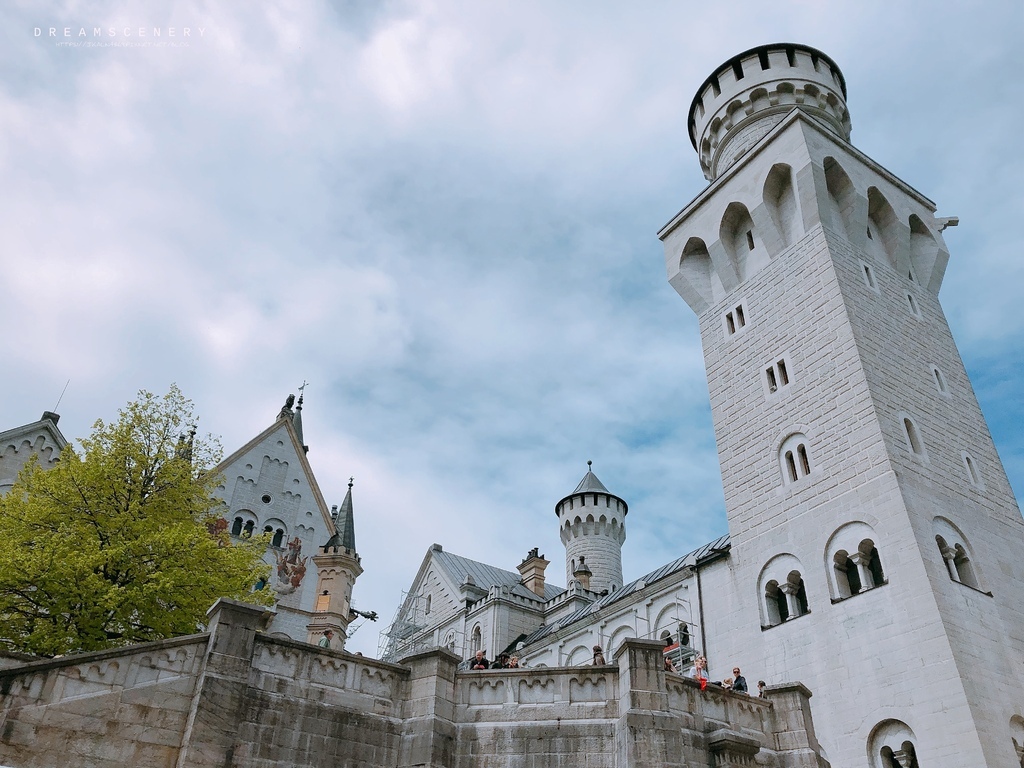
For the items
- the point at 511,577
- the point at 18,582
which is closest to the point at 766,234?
the point at 18,582

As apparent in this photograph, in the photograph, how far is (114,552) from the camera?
17656 millimetres

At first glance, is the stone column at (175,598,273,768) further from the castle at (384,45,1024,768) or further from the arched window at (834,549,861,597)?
→ the arched window at (834,549,861,597)

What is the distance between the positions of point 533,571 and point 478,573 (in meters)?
3.82

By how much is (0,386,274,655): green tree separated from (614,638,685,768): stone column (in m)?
10.3

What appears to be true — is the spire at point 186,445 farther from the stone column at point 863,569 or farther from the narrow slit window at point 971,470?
the narrow slit window at point 971,470

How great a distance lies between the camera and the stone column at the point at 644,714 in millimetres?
13602

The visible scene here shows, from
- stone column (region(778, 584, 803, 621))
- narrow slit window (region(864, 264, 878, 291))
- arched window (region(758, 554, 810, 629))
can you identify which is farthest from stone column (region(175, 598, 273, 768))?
narrow slit window (region(864, 264, 878, 291))

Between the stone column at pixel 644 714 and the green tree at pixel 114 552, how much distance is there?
10.3 metres

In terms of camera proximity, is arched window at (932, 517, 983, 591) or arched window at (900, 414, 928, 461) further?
arched window at (900, 414, 928, 461)

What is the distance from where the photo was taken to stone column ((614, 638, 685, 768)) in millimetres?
13602

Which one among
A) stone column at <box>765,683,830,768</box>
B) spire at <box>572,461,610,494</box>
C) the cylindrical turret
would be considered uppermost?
the cylindrical turret

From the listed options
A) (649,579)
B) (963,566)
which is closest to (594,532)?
(649,579)

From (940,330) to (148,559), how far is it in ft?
98.5

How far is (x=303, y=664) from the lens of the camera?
1385 centimetres
